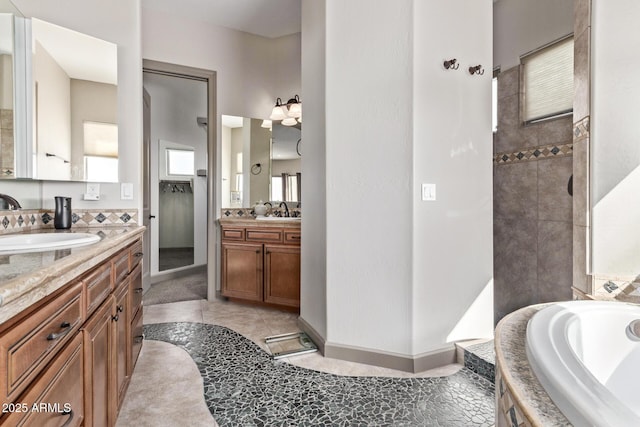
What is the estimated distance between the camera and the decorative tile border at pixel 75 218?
179 cm

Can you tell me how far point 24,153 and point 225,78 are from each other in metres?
2.16

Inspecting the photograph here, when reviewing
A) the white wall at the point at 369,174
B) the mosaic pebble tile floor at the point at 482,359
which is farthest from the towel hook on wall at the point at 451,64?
the mosaic pebble tile floor at the point at 482,359

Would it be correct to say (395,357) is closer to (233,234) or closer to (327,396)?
(327,396)

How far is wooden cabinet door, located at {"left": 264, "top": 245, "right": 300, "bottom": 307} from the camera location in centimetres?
314

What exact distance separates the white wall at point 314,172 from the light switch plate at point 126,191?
4.11 feet

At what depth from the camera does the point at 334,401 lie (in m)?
1.79

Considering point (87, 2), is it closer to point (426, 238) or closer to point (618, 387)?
point (426, 238)

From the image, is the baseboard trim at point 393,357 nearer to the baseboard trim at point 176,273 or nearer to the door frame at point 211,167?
the door frame at point 211,167

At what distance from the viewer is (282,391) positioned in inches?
74.2

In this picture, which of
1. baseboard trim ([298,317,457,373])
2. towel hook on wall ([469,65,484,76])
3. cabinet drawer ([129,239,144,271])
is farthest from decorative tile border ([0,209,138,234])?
towel hook on wall ([469,65,484,76])

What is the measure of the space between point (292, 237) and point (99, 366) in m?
2.01

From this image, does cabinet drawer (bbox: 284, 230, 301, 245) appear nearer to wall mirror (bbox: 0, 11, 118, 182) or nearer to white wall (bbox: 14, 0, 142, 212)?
white wall (bbox: 14, 0, 142, 212)

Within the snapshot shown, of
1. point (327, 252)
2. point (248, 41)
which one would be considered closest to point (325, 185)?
point (327, 252)

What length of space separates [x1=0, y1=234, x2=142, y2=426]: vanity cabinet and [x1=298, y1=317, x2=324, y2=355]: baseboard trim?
117 centimetres
